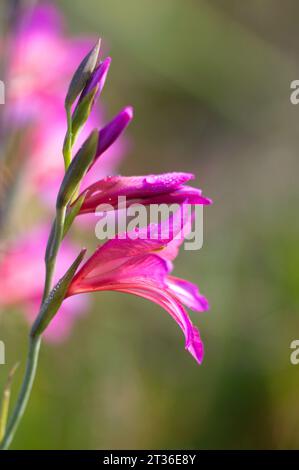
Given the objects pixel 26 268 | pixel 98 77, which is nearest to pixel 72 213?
pixel 98 77

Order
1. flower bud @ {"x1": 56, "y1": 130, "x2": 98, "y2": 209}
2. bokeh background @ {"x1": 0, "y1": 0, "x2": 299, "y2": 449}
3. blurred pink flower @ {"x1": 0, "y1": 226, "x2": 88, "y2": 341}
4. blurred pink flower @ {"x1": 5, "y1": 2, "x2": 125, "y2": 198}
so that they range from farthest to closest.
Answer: bokeh background @ {"x1": 0, "y1": 0, "x2": 299, "y2": 449} → blurred pink flower @ {"x1": 5, "y1": 2, "x2": 125, "y2": 198} → blurred pink flower @ {"x1": 0, "y1": 226, "x2": 88, "y2": 341} → flower bud @ {"x1": 56, "y1": 130, "x2": 98, "y2": 209}

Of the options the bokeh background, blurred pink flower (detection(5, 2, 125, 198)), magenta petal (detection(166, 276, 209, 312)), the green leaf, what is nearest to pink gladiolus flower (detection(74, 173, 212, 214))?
the green leaf

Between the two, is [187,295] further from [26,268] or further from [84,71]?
[26,268]

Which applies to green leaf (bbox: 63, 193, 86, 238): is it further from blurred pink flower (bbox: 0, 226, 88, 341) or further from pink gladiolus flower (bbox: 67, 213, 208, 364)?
blurred pink flower (bbox: 0, 226, 88, 341)

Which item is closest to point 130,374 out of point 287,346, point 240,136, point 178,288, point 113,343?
point 113,343

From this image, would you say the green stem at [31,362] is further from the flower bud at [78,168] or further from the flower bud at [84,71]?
the flower bud at [84,71]

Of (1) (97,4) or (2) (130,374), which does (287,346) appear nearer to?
(2) (130,374)

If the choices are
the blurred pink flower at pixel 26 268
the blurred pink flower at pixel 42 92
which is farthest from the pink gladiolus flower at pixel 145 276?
the blurred pink flower at pixel 42 92
